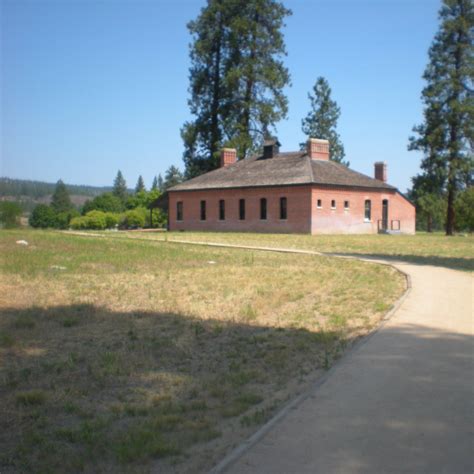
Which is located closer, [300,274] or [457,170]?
[300,274]

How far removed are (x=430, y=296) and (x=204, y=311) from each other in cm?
468

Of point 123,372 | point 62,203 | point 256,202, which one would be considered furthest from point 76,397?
point 62,203

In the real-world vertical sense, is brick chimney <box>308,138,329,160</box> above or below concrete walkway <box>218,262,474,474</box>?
above

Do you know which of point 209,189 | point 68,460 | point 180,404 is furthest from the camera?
point 209,189

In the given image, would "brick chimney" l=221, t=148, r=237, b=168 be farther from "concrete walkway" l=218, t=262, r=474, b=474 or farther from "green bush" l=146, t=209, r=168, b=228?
"concrete walkway" l=218, t=262, r=474, b=474

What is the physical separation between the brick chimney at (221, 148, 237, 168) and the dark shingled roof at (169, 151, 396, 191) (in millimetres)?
1653

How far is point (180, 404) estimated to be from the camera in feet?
20.7

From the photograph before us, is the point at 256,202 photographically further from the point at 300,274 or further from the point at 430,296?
the point at 430,296

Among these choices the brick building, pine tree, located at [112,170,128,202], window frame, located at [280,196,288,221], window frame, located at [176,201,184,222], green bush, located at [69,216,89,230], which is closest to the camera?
the brick building

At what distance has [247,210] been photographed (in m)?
51.6

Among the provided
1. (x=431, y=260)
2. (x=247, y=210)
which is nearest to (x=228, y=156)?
(x=247, y=210)

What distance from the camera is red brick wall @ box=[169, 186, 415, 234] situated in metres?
47.8

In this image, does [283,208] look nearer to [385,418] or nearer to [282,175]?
[282,175]

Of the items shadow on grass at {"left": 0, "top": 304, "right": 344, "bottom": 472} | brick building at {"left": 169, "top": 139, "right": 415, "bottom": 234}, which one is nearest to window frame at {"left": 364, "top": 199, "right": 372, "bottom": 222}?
brick building at {"left": 169, "top": 139, "right": 415, "bottom": 234}
